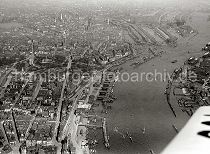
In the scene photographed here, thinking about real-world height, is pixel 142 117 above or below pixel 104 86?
above

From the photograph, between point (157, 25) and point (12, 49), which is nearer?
point (12, 49)

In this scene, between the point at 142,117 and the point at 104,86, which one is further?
the point at 104,86

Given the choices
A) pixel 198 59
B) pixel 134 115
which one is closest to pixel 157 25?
pixel 198 59

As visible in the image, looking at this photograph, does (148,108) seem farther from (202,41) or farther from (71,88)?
(202,41)
